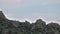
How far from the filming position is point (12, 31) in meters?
191

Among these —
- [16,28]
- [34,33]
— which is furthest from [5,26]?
[34,33]

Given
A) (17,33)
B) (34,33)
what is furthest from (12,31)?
(34,33)

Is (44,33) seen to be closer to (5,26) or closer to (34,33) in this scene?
(34,33)

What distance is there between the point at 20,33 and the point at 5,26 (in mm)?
15028

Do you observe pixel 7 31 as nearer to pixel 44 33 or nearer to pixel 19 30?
pixel 19 30

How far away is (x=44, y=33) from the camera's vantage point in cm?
19538

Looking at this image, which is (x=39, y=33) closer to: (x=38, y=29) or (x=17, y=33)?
(x=38, y=29)

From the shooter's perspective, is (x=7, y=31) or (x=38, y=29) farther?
(x=38, y=29)

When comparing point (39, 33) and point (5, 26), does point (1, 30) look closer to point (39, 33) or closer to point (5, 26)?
point (5, 26)

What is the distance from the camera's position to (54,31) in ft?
652

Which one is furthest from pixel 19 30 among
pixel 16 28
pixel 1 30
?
pixel 1 30

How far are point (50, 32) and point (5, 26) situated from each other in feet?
115

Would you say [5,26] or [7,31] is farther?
[5,26]

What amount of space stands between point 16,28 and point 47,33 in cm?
2422
